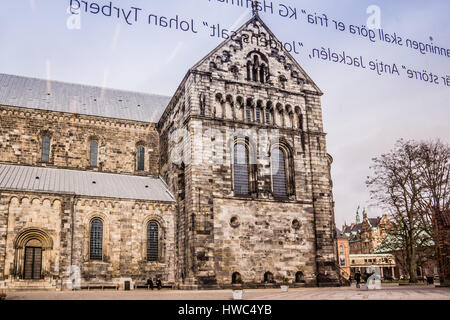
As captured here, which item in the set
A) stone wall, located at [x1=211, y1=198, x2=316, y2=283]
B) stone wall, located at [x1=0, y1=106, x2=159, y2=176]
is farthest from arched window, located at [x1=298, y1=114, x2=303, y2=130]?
stone wall, located at [x1=0, y1=106, x2=159, y2=176]

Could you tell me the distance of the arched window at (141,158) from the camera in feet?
144

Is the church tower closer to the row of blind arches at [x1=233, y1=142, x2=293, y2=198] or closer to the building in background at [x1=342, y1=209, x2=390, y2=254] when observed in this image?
the row of blind arches at [x1=233, y1=142, x2=293, y2=198]

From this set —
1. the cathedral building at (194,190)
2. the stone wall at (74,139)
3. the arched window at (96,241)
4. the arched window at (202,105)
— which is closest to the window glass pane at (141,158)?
the stone wall at (74,139)

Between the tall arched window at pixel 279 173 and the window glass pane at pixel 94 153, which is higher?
the window glass pane at pixel 94 153

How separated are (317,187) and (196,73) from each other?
1354 centimetres

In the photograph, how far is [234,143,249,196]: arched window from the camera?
3566 centimetres

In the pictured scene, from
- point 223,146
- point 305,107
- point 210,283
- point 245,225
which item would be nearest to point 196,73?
point 223,146

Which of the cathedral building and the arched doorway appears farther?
the cathedral building

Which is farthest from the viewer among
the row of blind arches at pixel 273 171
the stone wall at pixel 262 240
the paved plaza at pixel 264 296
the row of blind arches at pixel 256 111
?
the row of blind arches at pixel 256 111

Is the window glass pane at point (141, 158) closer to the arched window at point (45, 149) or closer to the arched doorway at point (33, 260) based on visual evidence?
the arched window at point (45, 149)

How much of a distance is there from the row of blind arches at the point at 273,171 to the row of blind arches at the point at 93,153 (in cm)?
1191

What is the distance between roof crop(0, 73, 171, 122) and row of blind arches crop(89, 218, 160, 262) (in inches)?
498

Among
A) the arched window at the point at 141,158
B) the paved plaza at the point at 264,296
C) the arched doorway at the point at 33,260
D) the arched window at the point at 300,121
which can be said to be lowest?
the paved plaza at the point at 264,296
